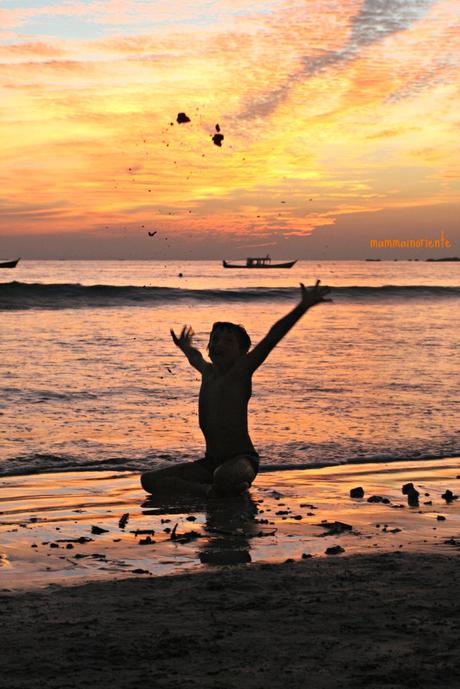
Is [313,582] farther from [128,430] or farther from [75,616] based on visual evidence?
[128,430]

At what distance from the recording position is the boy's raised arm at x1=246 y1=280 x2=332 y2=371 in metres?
6.81

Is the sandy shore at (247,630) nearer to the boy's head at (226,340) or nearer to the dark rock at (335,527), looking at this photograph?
the dark rock at (335,527)

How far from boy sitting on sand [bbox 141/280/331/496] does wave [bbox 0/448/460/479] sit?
1261 mm

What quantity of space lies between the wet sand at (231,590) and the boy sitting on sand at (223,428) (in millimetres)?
224

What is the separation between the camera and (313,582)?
192 inches

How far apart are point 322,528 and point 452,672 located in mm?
2842

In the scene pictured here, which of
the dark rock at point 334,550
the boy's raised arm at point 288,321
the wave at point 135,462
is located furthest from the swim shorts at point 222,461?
the dark rock at point 334,550

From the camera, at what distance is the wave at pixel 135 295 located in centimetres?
4666

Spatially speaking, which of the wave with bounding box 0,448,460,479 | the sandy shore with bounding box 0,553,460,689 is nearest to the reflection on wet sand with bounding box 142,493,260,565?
the sandy shore with bounding box 0,553,460,689

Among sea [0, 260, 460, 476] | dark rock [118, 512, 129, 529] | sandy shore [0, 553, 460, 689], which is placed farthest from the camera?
sea [0, 260, 460, 476]

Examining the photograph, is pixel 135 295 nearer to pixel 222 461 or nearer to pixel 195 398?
pixel 195 398

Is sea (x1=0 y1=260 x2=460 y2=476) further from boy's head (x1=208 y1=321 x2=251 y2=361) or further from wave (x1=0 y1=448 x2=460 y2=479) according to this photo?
boy's head (x1=208 y1=321 x2=251 y2=361)

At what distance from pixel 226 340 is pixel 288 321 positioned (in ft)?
2.69

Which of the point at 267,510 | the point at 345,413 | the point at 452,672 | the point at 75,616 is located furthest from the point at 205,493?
the point at 345,413
